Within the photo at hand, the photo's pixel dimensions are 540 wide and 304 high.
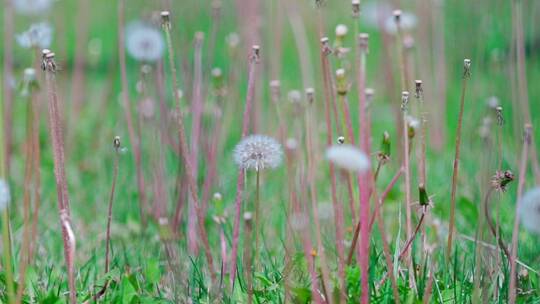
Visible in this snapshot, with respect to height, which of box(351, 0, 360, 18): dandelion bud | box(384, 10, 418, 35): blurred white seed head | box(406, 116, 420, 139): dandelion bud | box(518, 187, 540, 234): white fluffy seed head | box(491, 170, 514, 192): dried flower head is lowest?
box(518, 187, 540, 234): white fluffy seed head

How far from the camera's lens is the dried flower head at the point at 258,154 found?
136 cm

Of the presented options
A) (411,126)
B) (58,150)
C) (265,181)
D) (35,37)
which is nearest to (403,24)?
(265,181)

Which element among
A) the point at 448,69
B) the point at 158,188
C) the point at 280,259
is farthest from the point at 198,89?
the point at 448,69

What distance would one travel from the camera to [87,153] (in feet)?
9.66

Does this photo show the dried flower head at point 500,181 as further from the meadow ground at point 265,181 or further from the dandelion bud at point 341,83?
the dandelion bud at point 341,83

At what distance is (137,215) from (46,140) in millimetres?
1103

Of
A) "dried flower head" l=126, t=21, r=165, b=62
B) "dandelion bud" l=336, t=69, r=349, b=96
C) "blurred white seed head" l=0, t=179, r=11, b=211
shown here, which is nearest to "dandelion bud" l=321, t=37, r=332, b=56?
"dandelion bud" l=336, t=69, r=349, b=96

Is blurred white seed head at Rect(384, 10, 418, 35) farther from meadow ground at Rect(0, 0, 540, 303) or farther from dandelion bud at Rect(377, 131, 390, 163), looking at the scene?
dandelion bud at Rect(377, 131, 390, 163)


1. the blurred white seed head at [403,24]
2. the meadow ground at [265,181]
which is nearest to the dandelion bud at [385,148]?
the meadow ground at [265,181]

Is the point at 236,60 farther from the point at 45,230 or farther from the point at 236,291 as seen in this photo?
the point at 236,291

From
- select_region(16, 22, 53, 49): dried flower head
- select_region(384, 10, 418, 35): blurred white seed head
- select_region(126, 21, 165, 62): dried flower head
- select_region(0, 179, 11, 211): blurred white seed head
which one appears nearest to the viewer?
select_region(0, 179, 11, 211): blurred white seed head

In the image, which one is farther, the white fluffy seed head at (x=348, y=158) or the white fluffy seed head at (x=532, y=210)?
the white fluffy seed head at (x=532, y=210)

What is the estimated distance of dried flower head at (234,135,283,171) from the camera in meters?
1.36

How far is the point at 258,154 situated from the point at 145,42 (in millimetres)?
1071
